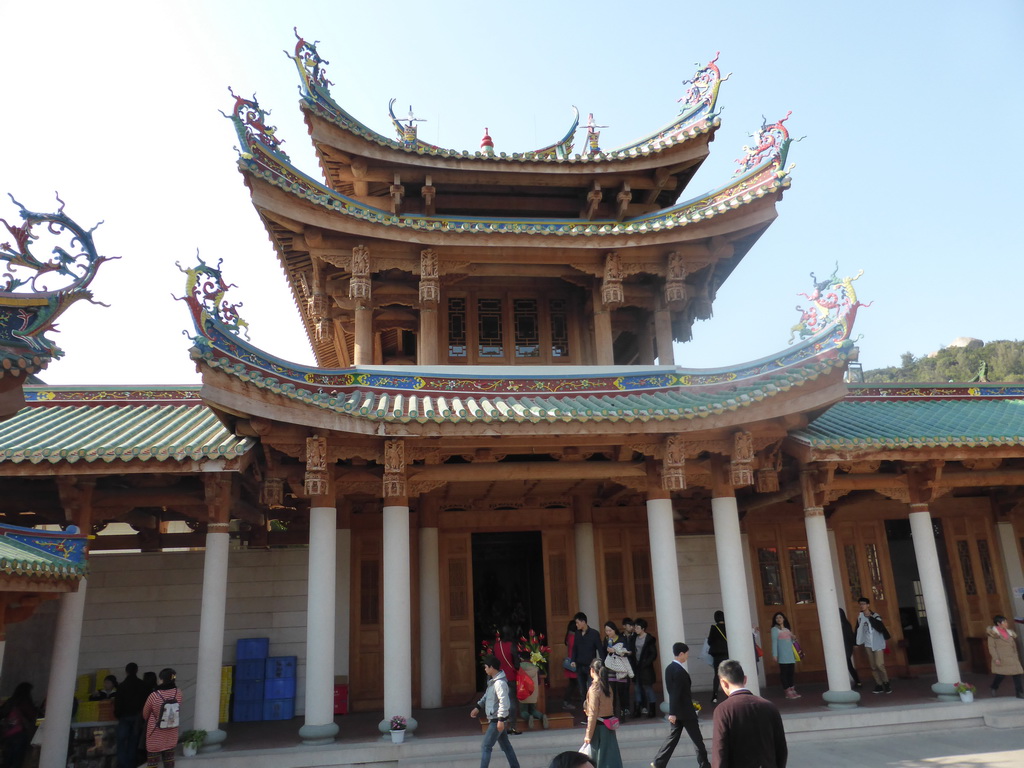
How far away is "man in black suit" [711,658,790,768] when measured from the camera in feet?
15.4

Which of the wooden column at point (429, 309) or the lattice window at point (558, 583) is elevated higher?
the wooden column at point (429, 309)

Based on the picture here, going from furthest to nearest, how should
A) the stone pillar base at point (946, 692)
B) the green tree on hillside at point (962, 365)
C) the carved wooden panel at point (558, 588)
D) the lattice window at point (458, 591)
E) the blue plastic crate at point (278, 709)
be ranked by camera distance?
the green tree on hillside at point (962, 365), the carved wooden panel at point (558, 588), the lattice window at point (458, 591), the blue plastic crate at point (278, 709), the stone pillar base at point (946, 692)

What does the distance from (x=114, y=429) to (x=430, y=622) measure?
579 cm

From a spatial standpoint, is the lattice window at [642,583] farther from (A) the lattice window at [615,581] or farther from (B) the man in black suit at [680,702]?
(B) the man in black suit at [680,702]

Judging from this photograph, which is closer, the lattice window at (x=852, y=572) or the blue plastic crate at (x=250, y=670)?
the blue plastic crate at (x=250, y=670)

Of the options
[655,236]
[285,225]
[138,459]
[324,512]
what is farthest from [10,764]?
[655,236]

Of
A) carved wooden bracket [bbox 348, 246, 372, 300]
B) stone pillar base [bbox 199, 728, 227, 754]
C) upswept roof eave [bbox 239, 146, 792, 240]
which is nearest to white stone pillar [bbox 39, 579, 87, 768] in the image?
stone pillar base [bbox 199, 728, 227, 754]

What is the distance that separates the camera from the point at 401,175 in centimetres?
1405

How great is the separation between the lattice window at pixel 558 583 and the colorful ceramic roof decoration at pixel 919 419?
4803 mm

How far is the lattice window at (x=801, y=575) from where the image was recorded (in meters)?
13.7

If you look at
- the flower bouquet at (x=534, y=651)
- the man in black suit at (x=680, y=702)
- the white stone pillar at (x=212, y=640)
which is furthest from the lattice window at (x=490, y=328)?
the man in black suit at (x=680, y=702)

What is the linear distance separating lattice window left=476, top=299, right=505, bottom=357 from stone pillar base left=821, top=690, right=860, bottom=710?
7723 millimetres

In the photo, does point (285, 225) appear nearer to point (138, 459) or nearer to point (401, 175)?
point (401, 175)

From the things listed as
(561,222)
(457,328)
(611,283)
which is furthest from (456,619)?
(561,222)
